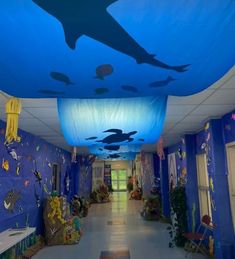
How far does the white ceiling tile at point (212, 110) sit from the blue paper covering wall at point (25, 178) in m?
2.95

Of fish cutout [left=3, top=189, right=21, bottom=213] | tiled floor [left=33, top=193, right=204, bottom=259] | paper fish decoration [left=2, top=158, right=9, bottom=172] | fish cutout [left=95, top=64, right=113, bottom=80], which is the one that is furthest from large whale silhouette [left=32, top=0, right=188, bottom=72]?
tiled floor [left=33, top=193, right=204, bottom=259]

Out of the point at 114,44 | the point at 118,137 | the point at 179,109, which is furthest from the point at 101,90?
the point at 179,109

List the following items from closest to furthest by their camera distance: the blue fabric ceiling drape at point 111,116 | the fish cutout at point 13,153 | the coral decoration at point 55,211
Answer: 1. the blue fabric ceiling drape at point 111,116
2. the fish cutout at point 13,153
3. the coral decoration at point 55,211

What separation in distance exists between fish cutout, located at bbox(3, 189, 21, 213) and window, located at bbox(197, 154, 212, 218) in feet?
11.8

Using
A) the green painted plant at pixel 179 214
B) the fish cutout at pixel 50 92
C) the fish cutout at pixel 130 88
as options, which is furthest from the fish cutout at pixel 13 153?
the green painted plant at pixel 179 214

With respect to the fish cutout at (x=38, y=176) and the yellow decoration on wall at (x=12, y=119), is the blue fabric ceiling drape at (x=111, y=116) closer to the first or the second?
the yellow decoration on wall at (x=12, y=119)

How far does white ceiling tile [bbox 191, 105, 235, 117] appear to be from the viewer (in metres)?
3.22

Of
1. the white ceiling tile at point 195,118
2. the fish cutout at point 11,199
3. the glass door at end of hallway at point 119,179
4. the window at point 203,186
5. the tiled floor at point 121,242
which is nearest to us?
the white ceiling tile at point 195,118

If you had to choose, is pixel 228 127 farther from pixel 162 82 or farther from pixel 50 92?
pixel 50 92

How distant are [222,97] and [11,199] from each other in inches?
144

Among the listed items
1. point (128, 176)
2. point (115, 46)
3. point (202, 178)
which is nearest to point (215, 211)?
point (202, 178)

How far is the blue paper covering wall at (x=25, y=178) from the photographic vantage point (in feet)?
13.0

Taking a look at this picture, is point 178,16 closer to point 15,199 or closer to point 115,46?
point 115,46

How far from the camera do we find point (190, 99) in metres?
2.88
